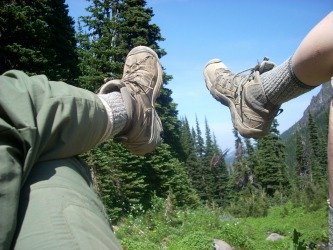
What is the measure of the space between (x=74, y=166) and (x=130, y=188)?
1407 centimetres

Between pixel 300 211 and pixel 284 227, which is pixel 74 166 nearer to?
pixel 284 227

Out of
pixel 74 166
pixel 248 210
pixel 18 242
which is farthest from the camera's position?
pixel 248 210

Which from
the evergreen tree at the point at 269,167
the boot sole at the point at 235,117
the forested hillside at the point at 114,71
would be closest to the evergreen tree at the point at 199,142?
the evergreen tree at the point at 269,167

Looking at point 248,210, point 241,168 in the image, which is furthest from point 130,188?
point 241,168

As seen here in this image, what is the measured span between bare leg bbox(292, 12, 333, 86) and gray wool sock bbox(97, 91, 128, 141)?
2.62ft

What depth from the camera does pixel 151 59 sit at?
2.76m

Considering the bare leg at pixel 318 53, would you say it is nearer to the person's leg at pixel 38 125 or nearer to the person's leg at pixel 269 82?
the person's leg at pixel 269 82

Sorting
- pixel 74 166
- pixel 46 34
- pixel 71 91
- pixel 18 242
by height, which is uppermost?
pixel 46 34

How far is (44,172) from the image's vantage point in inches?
44.9

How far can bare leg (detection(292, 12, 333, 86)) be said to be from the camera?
1138 mm

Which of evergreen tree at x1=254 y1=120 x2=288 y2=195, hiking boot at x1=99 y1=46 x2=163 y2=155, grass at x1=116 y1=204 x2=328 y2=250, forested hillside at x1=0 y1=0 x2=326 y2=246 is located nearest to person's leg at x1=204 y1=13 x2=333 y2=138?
hiking boot at x1=99 y1=46 x2=163 y2=155

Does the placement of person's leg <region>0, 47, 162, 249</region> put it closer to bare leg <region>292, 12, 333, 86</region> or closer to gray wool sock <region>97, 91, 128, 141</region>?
gray wool sock <region>97, 91, 128, 141</region>

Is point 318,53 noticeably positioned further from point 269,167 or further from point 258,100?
point 269,167

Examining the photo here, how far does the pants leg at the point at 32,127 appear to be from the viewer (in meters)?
0.97
